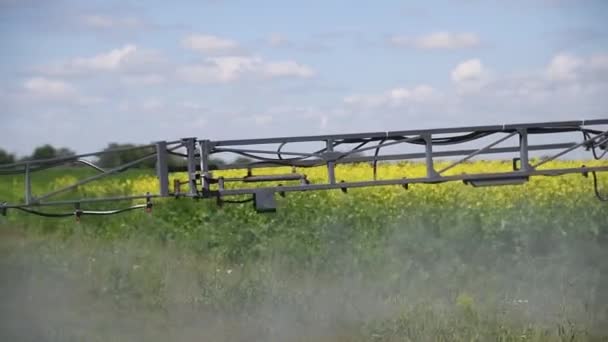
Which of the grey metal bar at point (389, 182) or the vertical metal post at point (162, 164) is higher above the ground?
the vertical metal post at point (162, 164)

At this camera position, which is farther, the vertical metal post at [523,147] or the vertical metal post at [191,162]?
the vertical metal post at [523,147]

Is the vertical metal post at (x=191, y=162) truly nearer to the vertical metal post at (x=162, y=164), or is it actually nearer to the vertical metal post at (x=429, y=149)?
the vertical metal post at (x=162, y=164)

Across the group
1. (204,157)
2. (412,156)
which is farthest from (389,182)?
(204,157)

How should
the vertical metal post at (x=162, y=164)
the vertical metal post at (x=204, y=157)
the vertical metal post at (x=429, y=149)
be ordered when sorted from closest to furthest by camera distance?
the vertical metal post at (x=204, y=157) → the vertical metal post at (x=162, y=164) → the vertical metal post at (x=429, y=149)

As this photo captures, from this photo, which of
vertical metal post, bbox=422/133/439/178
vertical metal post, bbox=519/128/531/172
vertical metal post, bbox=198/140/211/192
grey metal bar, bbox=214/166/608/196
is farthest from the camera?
vertical metal post, bbox=519/128/531/172

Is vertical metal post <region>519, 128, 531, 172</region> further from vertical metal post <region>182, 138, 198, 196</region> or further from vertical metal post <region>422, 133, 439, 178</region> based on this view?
vertical metal post <region>182, 138, 198, 196</region>

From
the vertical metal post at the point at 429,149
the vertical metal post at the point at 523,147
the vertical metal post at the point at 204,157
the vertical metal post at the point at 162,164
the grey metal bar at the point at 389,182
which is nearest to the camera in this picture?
the vertical metal post at the point at 204,157

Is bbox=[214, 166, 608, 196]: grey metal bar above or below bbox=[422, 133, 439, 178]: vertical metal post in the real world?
below

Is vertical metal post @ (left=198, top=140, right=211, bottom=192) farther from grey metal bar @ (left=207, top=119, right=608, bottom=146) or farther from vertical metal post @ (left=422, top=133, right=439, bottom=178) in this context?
vertical metal post @ (left=422, top=133, right=439, bottom=178)

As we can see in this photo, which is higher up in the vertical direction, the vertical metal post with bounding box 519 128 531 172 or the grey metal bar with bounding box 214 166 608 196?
the vertical metal post with bounding box 519 128 531 172

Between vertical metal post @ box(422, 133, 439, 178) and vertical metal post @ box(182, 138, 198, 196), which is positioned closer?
vertical metal post @ box(182, 138, 198, 196)

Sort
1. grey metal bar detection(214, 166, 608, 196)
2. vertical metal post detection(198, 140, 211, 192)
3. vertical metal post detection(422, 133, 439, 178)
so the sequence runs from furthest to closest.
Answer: vertical metal post detection(422, 133, 439, 178) < grey metal bar detection(214, 166, 608, 196) < vertical metal post detection(198, 140, 211, 192)

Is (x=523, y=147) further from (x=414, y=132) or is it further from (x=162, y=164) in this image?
(x=162, y=164)

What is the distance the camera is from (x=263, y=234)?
22609 millimetres
